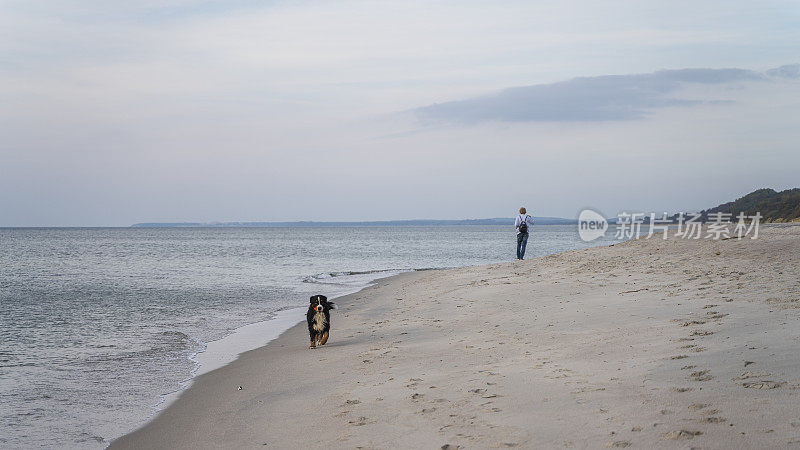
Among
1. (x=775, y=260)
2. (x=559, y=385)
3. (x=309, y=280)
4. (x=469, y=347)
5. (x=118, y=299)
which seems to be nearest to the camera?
(x=559, y=385)

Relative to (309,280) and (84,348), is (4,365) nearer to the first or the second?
(84,348)

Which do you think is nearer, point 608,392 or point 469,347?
point 608,392

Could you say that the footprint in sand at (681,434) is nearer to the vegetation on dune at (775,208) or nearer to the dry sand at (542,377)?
the dry sand at (542,377)

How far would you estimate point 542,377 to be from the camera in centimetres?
672

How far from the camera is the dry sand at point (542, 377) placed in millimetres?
4992

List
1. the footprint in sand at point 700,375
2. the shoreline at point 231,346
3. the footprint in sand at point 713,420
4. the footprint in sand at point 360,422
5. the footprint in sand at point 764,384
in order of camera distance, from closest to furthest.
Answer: the footprint in sand at point 713,420 < the footprint in sand at point 764,384 < the footprint in sand at point 700,375 < the footprint in sand at point 360,422 < the shoreline at point 231,346

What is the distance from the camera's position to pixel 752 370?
5.79 meters

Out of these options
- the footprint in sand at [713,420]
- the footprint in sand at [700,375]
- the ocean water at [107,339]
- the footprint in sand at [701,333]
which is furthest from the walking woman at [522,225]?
the footprint in sand at [713,420]

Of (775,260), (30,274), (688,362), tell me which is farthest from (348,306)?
(30,274)

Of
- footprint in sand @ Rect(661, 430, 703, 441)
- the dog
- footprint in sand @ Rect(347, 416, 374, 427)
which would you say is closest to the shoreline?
the dog

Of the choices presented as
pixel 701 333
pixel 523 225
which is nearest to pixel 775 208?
pixel 523 225

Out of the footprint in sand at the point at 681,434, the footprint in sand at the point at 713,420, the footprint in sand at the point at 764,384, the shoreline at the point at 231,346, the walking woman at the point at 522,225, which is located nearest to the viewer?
the footprint in sand at the point at 681,434

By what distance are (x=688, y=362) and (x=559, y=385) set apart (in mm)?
1403

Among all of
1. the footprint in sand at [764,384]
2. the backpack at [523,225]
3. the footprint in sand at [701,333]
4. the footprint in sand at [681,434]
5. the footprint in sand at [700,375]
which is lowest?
the footprint in sand at [681,434]
